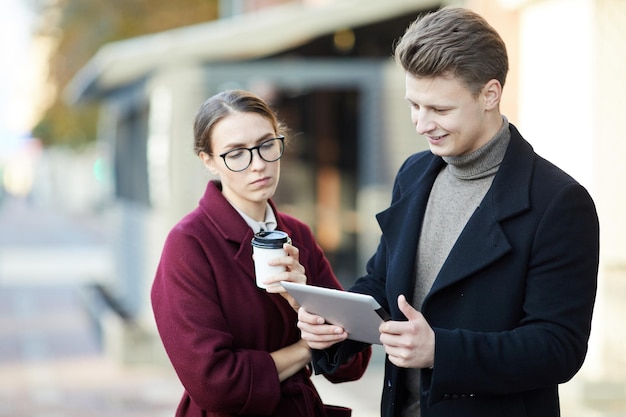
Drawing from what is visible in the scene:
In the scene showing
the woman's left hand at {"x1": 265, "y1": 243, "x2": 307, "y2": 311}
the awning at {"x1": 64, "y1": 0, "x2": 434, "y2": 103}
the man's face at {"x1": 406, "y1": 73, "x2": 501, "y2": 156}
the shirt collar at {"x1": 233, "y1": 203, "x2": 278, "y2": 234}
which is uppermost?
the awning at {"x1": 64, "y1": 0, "x2": 434, "y2": 103}

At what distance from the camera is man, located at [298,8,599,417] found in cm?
221

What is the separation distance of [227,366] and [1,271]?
16985mm

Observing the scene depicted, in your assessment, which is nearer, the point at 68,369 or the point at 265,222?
the point at 265,222

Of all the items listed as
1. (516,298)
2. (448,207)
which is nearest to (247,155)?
(448,207)

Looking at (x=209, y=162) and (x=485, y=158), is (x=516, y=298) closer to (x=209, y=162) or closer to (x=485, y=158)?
(x=485, y=158)

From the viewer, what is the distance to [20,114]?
7394cm

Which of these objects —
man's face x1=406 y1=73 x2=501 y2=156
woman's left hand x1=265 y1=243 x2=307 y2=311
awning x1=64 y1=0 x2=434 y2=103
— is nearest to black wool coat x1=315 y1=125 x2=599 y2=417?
man's face x1=406 y1=73 x2=501 y2=156

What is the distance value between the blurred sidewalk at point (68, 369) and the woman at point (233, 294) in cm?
459

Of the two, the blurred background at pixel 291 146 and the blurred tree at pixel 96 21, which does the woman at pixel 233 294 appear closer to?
the blurred background at pixel 291 146

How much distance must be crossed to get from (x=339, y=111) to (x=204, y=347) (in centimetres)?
1173

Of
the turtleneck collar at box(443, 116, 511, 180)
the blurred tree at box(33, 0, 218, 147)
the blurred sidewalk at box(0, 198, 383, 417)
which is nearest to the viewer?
the turtleneck collar at box(443, 116, 511, 180)

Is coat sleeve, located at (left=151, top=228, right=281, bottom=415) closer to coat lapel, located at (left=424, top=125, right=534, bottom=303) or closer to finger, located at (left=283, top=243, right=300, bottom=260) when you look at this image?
finger, located at (left=283, top=243, right=300, bottom=260)

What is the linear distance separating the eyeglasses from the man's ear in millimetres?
638

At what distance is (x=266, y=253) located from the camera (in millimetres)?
2502
